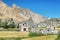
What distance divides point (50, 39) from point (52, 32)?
69.7 ft

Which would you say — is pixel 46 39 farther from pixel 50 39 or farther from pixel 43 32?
pixel 43 32

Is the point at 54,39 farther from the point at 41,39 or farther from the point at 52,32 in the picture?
the point at 52,32

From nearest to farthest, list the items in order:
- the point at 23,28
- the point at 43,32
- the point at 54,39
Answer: the point at 54,39
the point at 43,32
the point at 23,28

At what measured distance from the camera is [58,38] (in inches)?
2382

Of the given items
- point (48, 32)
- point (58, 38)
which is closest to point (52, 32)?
point (48, 32)

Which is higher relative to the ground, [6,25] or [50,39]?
[6,25]

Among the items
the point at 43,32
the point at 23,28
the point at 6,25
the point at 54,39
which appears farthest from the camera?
the point at 6,25

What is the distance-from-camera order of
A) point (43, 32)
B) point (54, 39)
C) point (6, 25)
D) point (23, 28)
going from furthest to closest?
point (6, 25), point (23, 28), point (43, 32), point (54, 39)

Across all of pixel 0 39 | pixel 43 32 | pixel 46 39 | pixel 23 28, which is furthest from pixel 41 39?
pixel 23 28

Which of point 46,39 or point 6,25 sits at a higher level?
point 6,25

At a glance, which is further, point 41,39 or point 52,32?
point 52,32

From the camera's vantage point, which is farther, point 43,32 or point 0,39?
point 43,32

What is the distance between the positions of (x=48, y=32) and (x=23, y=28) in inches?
829

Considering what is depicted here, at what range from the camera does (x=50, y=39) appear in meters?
60.4
